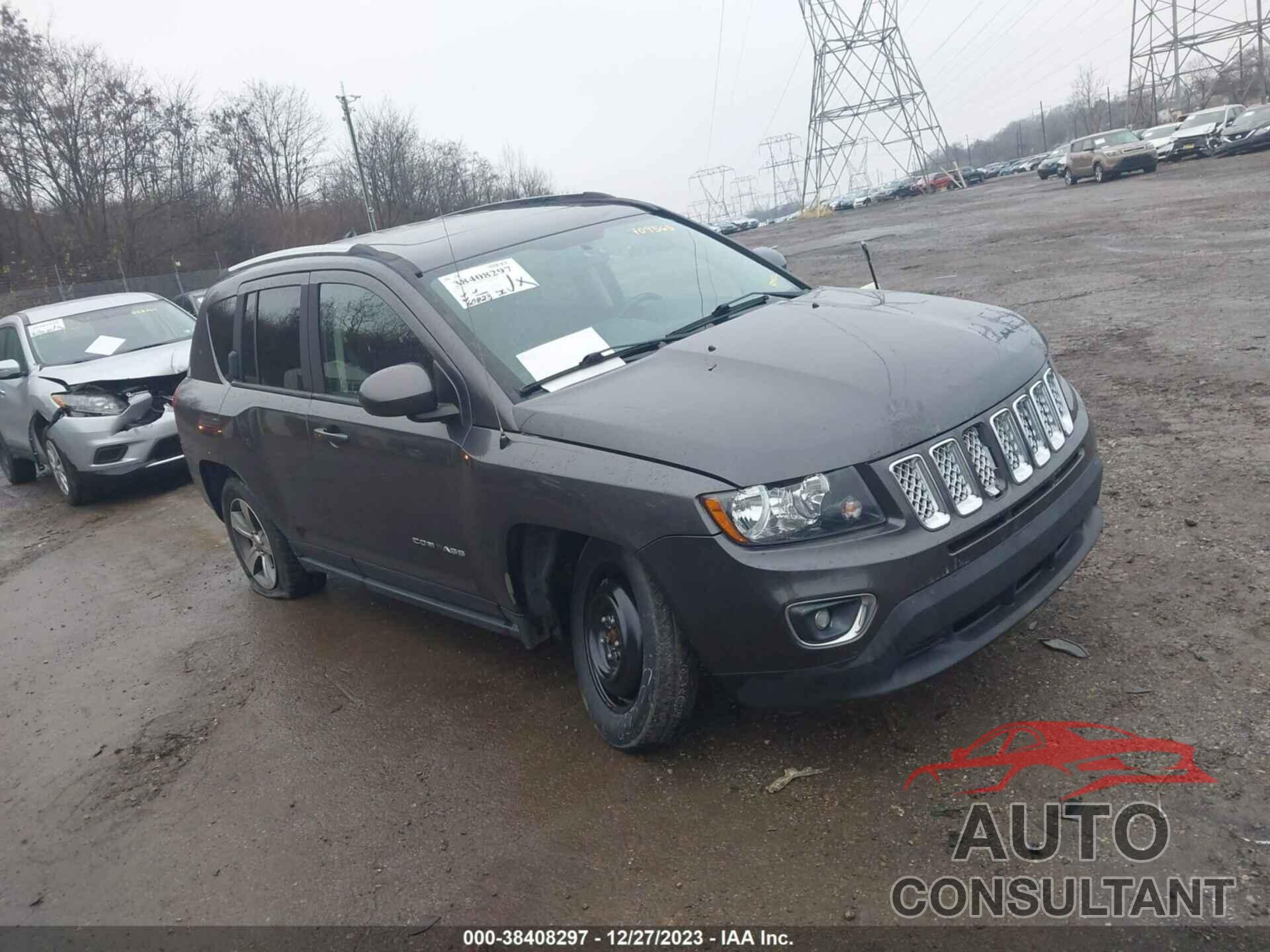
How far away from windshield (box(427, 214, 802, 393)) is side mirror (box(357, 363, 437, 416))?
25 centimetres

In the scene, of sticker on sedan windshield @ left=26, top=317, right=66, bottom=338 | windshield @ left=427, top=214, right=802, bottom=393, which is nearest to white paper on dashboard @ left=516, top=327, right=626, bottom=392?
windshield @ left=427, top=214, right=802, bottom=393

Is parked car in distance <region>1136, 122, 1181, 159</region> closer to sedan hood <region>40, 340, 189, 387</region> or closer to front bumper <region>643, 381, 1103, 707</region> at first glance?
sedan hood <region>40, 340, 189, 387</region>

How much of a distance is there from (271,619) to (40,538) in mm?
4349

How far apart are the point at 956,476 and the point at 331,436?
2680 mm

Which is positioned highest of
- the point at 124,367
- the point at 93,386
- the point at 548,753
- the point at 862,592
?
the point at 124,367

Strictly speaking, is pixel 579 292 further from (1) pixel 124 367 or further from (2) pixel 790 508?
(1) pixel 124 367

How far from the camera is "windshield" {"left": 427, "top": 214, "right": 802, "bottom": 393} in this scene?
383cm

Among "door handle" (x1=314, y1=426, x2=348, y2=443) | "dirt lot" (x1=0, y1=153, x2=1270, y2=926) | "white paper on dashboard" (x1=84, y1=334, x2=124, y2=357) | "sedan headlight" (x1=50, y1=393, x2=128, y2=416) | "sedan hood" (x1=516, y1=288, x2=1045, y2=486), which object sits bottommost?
"dirt lot" (x1=0, y1=153, x2=1270, y2=926)

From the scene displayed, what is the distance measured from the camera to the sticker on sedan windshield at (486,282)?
13.0 ft

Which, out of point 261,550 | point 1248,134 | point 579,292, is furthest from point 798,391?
point 1248,134

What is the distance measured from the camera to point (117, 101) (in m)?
41.5

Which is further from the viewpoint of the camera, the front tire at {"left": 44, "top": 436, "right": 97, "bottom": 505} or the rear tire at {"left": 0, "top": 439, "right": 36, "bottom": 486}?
the rear tire at {"left": 0, "top": 439, "right": 36, "bottom": 486}

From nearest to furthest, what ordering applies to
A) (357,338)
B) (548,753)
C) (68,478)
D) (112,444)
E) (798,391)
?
(798,391)
(548,753)
(357,338)
(112,444)
(68,478)

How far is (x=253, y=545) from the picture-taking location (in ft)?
19.6
